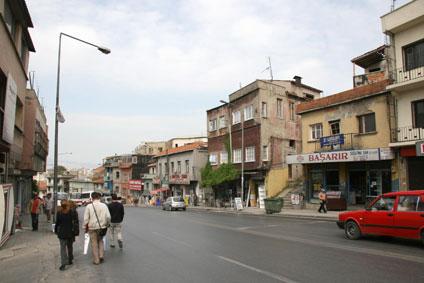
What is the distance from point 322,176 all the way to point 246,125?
38.0ft

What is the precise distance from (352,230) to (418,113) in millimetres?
12350

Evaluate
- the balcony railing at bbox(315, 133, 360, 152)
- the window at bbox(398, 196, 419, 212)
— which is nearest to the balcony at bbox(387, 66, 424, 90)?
the balcony railing at bbox(315, 133, 360, 152)

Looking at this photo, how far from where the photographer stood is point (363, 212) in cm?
1302

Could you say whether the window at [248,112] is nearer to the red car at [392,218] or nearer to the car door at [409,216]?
the red car at [392,218]

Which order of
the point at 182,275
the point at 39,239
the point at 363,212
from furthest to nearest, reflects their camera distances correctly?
the point at 39,239
the point at 363,212
the point at 182,275

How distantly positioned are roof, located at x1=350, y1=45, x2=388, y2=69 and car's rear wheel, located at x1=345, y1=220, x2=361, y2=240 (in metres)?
19.3

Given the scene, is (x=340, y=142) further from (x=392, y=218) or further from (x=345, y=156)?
(x=392, y=218)

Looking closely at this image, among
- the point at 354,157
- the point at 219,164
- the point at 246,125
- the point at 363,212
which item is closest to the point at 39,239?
the point at 363,212

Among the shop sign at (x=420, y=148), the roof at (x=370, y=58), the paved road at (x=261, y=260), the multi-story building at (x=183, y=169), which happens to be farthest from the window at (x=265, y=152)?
the paved road at (x=261, y=260)

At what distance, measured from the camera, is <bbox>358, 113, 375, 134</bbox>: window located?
25141 mm

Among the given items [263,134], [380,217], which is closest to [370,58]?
[263,134]

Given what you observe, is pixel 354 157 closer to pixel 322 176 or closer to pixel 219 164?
pixel 322 176

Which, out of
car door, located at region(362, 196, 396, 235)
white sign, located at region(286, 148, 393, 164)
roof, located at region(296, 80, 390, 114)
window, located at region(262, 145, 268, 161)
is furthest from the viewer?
window, located at region(262, 145, 268, 161)

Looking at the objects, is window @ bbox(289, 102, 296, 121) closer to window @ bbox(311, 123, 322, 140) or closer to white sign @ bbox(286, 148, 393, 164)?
window @ bbox(311, 123, 322, 140)
